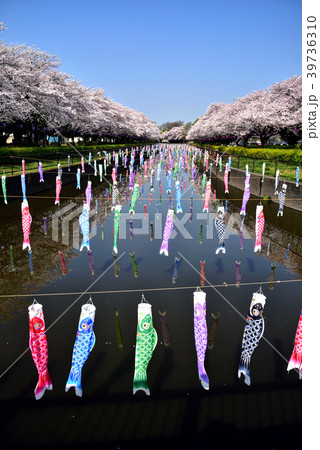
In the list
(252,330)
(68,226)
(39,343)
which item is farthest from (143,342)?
(68,226)

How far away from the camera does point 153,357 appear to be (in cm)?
496

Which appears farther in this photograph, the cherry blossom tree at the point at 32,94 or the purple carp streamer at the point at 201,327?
the cherry blossom tree at the point at 32,94

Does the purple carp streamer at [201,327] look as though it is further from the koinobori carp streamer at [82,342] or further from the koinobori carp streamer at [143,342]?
the koinobori carp streamer at [82,342]

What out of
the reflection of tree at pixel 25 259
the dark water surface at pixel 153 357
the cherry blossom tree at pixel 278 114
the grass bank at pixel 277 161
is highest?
the cherry blossom tree at pixel 278 114

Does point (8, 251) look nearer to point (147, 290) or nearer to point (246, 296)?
point (147, 290)

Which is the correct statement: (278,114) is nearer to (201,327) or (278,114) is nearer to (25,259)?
(25,259)

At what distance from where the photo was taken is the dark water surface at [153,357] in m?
3.68

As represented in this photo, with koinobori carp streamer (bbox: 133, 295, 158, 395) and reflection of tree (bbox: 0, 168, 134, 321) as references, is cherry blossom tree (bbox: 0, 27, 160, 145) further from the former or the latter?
koinobori carp streamer (bbox: 133, 295, 158, 395)

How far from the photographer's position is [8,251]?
31.4 feet

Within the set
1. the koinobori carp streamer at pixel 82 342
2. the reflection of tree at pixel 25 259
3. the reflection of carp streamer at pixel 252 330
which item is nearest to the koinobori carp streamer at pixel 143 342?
the koinobori carp streamer at pixel 82 342

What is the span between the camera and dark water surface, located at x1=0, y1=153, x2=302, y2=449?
368 centimetres

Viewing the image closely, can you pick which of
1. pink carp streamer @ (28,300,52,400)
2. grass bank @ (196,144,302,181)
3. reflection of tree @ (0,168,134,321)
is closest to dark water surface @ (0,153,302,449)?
reflection of tree @ (0,168,134,321)

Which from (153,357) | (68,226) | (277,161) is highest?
(277,161)
